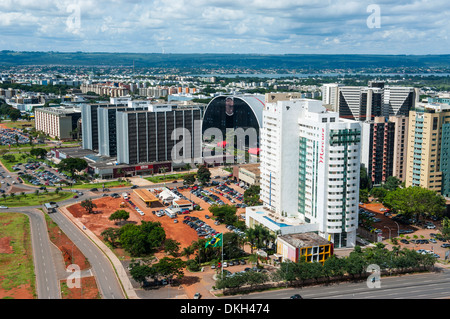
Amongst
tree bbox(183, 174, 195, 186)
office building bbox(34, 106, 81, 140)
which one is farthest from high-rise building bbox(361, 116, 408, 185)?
office building bbox(34, 106, 81, 140)

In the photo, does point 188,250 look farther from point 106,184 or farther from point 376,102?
point 376,102

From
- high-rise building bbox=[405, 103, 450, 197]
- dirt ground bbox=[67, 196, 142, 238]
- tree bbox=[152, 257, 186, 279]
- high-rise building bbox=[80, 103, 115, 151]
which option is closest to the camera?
tree bbox=[152, 257, 186, 279]

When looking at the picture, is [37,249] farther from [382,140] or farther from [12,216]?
[382,140]

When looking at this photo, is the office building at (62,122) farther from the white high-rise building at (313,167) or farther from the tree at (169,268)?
the tree at (169,268)

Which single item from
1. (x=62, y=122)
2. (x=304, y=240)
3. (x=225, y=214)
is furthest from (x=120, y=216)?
(x=62, y=122)

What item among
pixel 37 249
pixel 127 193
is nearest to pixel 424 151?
pixel 127 193

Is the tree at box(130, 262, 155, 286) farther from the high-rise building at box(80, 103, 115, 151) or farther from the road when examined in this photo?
the high-rise building at box(80, 103, 115, 151)

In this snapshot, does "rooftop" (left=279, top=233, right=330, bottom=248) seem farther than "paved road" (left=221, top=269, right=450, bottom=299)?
Yes
